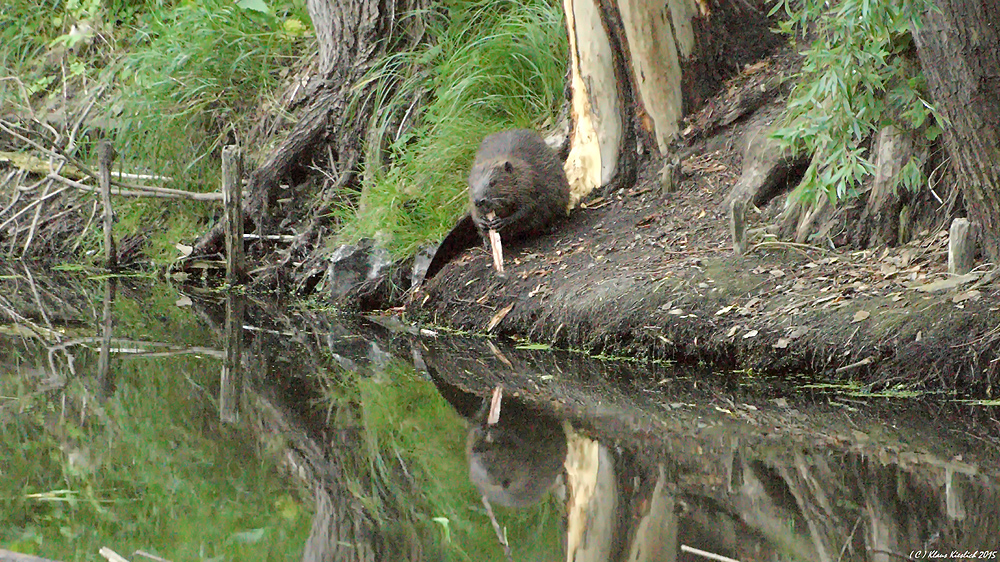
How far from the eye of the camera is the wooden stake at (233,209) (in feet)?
21.6

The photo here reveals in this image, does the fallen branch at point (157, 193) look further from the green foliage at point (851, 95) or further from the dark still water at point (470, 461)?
the green foliage at point (851, 95)

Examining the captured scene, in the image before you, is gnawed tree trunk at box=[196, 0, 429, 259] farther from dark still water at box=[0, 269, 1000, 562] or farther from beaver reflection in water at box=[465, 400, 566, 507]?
beaver reflection in water at box=[465, 400, 566, 507]

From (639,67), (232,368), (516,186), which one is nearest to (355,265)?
(516,186)

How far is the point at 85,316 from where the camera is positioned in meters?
5.54

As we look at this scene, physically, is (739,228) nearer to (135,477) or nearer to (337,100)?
(135,477)

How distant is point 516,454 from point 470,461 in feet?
0.47

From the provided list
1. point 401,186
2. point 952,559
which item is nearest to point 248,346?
point 401,186

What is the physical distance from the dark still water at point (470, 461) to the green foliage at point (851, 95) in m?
0.92

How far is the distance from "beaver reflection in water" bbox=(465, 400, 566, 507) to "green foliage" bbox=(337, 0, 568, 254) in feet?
8.34

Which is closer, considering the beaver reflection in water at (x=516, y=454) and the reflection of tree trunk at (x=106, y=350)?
the beaver reflection in water at (x=516, y=454)

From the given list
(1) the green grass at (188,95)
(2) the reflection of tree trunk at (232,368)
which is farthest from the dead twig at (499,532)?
(1) the green grass at (188,95)

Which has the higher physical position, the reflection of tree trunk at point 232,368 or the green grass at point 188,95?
the green grass at point 188,95

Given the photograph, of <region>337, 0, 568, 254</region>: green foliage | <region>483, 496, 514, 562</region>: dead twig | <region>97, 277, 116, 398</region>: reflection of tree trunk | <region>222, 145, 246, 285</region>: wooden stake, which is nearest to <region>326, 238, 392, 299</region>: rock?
<region>337, 0, 568, 254</region>: green foliage

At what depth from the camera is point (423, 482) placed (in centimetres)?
283
